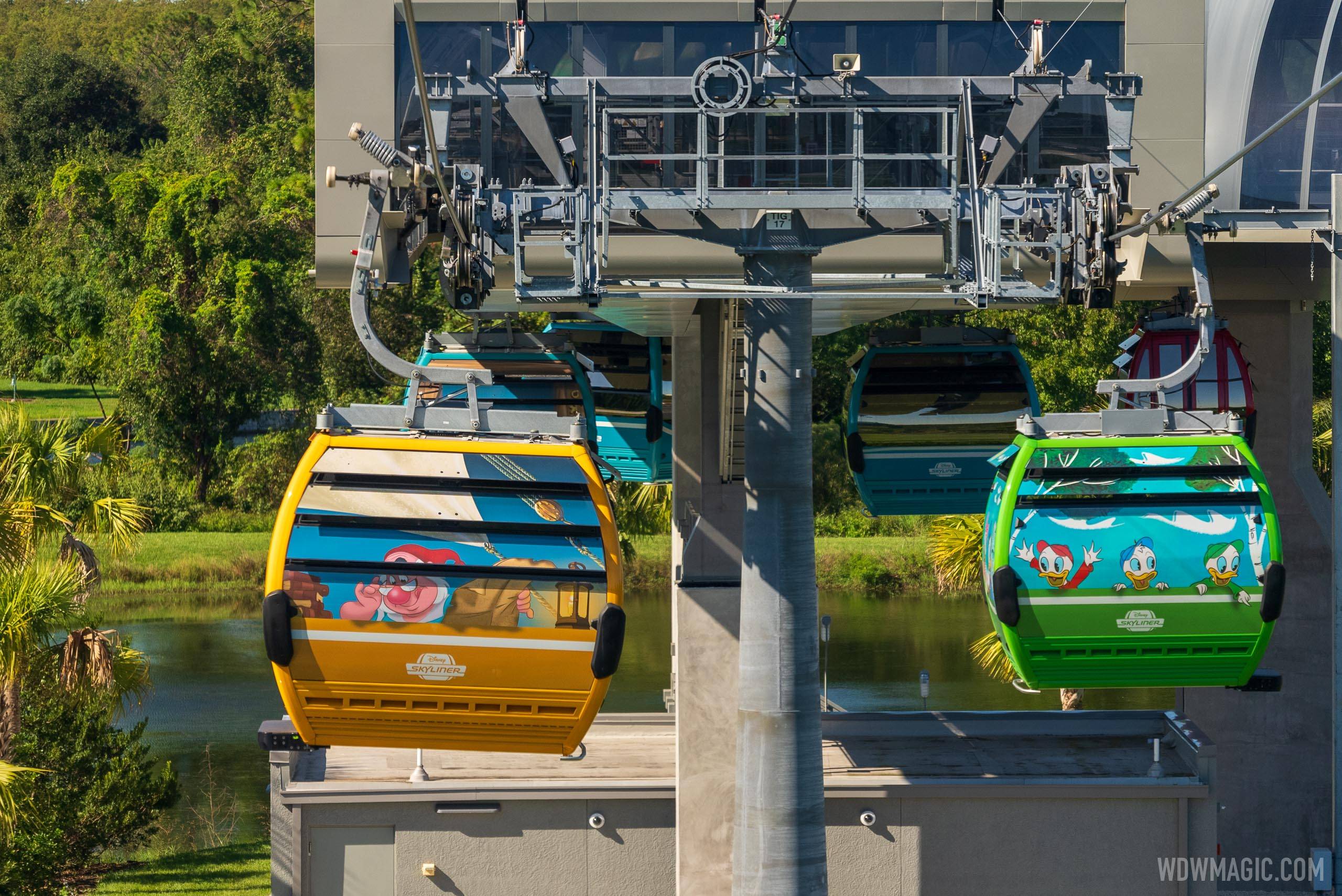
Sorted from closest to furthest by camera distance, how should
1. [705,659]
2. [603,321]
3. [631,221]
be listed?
[631,221]
[705,659]
[603,321]

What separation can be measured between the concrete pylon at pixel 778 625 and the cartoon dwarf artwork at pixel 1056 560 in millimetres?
1620

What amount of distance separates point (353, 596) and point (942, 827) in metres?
6.85

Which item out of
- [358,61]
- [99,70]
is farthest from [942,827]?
[99,70]

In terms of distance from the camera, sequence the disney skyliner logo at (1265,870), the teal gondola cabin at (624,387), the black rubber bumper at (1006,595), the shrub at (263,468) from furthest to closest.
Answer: the shrub at (263,468) < the teal gondola cabin at (624,387) < the disney skyliner logo at (1265,870) < the black rubber bumper at (1006,595)

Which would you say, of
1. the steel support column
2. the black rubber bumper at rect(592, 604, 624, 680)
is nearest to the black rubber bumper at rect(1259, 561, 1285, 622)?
the steel support column

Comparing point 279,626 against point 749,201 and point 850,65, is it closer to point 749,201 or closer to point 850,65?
point 749,201

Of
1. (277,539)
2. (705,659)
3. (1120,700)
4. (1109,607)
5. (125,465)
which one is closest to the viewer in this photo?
(277,539)

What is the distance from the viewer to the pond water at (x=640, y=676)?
25844 millimetres

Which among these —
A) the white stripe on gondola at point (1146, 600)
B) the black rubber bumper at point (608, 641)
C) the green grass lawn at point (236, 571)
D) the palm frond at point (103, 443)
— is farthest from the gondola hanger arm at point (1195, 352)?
the green grass lawn at point (236, 571)

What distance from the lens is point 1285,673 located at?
50.0 feet

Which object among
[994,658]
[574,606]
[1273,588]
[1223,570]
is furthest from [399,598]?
[994,658]

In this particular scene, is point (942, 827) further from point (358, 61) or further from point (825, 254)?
point (358, 61)

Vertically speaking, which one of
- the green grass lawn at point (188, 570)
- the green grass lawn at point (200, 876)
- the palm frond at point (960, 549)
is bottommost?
the green grass lawn at point (200, 876)

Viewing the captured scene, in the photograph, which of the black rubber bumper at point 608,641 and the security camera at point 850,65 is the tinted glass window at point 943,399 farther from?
the black rubber bumper at point 608,641
